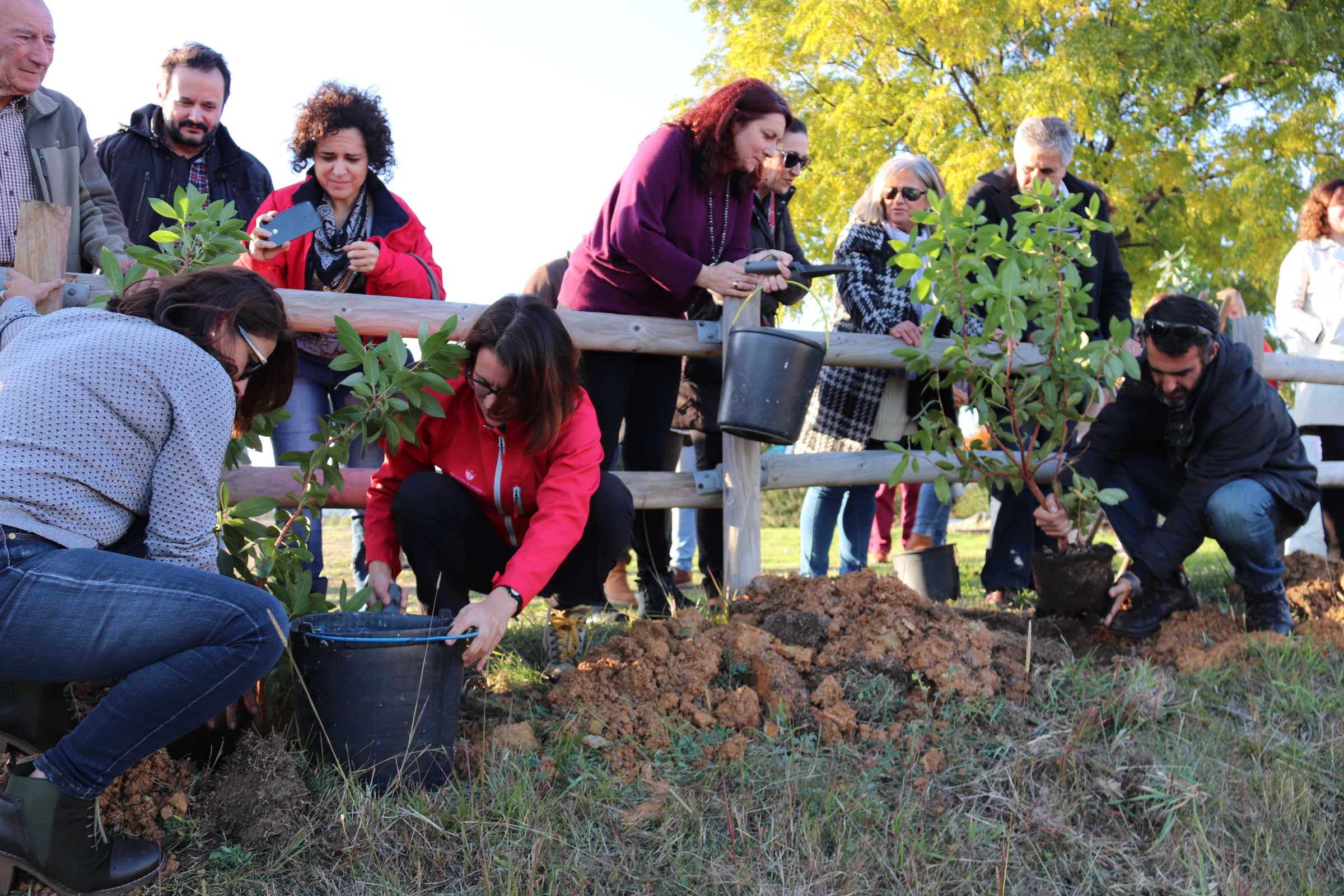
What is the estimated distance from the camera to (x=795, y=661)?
3.01 m

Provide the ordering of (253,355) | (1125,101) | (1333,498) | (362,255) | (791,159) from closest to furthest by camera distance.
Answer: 1. (253,355)
2. (362,255)
3. (791,159)
4. (1333,498)
5. (1125,101)

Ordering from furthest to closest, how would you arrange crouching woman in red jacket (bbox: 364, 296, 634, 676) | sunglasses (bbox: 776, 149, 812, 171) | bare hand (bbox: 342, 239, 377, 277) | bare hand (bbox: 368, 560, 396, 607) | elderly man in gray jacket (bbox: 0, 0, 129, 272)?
sunglasses (bbox: 776, 149, 812, 171), bare hand (bbox: 342, 239, 377, 277), elderly man in gray jacket (bbox: 0, 0, 129, 272), bare hand (bbox: 368, 560, 396, 607), crouching woman in red jacket (bbox: 364, 296, 634, 676)

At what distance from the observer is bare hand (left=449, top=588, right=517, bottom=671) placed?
2342mm

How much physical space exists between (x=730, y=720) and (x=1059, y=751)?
91 centimetres

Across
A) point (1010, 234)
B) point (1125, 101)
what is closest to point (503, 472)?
point (1010, 234)

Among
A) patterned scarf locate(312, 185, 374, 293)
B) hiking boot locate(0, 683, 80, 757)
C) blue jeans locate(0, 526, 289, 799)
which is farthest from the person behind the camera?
patterned scarf locate(312, 185, 374, 293)

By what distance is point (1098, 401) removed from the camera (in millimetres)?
3664

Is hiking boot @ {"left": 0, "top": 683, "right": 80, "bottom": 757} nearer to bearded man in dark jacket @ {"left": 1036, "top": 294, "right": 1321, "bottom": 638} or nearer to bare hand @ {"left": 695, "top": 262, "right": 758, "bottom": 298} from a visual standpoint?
bare hand @ {"left": 695, "top": 262, "right": 758, "bottom": 298}

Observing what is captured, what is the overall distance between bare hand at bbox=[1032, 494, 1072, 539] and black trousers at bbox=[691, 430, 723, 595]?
4.02 ft

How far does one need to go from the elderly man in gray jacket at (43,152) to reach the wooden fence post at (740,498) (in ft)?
7.12

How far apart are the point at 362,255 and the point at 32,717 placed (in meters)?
1.86

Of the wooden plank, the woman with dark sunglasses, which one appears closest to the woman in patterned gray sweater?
the wooden plank

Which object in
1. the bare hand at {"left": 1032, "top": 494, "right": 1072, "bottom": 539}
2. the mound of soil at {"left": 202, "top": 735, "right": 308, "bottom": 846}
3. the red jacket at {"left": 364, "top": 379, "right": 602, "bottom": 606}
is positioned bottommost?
the mound of soil at {"left": 202, "top": 735, "right": 308, "bottom": 846}

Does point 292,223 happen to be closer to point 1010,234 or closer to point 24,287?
point 24,287
